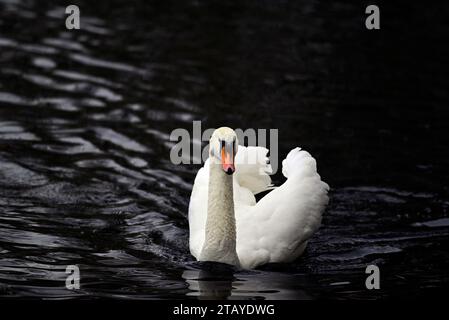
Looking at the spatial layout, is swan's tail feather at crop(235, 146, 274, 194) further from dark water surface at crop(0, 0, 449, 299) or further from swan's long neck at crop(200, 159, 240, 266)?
swan's long neck at crop(200, 159, 240, 266)

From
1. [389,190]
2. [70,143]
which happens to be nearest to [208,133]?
[70,143]

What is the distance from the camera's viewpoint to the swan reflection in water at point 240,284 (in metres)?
8.03

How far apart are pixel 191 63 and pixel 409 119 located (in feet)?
13.0

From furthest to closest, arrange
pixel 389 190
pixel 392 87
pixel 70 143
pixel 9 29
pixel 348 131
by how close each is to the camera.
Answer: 1. pixel 9 29
2. pixel 392 87
3. pixel 348 131
4. pixel 70 143
5. pixel 389 190

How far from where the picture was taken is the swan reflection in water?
8.03 meters

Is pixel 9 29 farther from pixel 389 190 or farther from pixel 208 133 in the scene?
pixel 389 190

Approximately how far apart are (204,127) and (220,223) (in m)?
4.49

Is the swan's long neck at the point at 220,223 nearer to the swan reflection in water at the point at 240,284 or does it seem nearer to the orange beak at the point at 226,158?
the swan reflection in water at the point at 240,284

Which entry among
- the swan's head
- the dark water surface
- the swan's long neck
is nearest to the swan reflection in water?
the dark water surface

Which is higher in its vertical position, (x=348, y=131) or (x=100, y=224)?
(x=348, y=131)

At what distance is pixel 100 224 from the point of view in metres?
9.77

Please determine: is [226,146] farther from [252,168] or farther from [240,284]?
[252,168]

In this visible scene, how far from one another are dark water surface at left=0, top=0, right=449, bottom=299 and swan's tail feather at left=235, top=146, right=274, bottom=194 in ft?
2.79

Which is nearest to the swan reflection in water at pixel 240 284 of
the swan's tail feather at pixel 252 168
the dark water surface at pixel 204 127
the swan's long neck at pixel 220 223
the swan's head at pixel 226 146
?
the dark water surface at pixel 204 127
